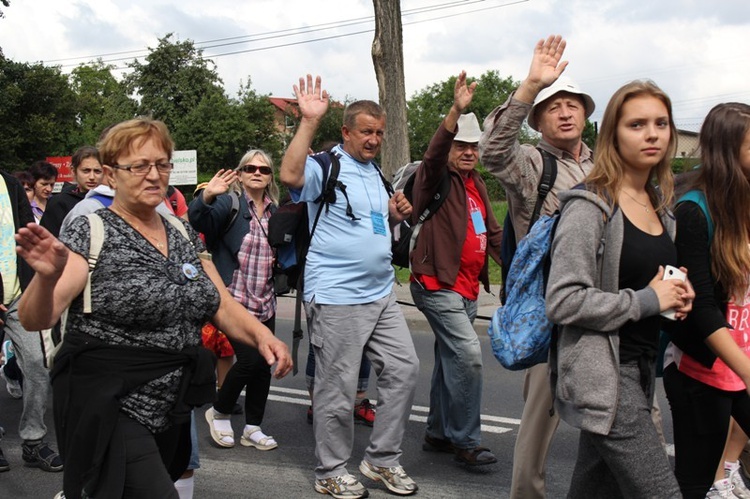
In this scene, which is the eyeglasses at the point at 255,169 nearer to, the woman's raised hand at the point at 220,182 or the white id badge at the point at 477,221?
the woman's raised hand at the point at 220,182

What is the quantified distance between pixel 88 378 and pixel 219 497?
6.52 ft

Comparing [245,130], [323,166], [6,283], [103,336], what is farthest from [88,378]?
[245,130]

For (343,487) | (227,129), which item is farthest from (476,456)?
(227,129)

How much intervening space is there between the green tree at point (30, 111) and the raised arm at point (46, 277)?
4223 centimetres

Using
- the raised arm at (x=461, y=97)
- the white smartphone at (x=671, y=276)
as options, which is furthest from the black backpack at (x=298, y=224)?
the white smartphone at (x=671, y=276)

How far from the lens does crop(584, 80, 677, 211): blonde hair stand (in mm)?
2938

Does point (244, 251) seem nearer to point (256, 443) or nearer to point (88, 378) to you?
point (256, 443)

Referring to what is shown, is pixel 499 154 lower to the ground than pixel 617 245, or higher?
higher

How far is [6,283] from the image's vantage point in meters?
5.23

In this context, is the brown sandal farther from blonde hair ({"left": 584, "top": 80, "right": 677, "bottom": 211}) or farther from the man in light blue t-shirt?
blonde hair ({"left": 584, "top": 80, "right": 677, "bottom": 211})

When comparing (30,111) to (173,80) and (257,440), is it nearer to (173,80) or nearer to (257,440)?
(173,80)

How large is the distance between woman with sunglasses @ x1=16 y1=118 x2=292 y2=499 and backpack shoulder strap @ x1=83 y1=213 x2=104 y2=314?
11 mm

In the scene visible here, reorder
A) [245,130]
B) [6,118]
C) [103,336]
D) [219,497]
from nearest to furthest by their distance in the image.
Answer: [103,336] → [219,497] → [6,118] → [245,130]

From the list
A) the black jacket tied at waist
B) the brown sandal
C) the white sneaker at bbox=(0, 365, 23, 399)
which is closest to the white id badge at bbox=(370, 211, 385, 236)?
the brown sandal
